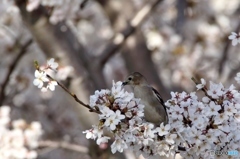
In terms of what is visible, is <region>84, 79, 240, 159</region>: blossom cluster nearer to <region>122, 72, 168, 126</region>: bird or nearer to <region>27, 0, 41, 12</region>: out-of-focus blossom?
<region>122, 72, 168, 126</region>: bird

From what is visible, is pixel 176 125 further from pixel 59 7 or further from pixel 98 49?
pixel 98 49

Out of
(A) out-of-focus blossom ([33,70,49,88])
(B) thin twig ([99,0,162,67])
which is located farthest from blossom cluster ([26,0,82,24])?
(A) out-of-focus blossom ([33,70,49,88])

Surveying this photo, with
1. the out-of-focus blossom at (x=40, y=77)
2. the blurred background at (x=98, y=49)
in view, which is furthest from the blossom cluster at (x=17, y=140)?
the out-of-focus blossom at (x=40, y=77)

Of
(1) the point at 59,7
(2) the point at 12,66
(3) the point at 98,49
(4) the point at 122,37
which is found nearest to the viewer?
(1) the point at 59,7

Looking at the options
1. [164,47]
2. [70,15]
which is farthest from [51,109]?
[70,15]

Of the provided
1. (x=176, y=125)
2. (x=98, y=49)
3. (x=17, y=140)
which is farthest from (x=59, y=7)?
(x=98, y=49)

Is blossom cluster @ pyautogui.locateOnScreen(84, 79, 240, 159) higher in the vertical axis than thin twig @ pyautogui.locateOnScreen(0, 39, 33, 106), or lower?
lower
